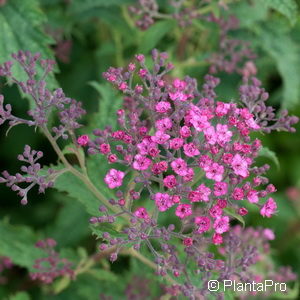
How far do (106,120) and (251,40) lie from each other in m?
1.78

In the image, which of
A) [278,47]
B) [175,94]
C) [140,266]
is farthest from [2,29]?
[278,47]

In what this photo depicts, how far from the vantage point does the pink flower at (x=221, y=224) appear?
8.46 feet

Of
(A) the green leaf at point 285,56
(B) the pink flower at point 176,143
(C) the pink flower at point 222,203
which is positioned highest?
(B) the pink flower at point 176,143

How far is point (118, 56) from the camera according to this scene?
4582mm

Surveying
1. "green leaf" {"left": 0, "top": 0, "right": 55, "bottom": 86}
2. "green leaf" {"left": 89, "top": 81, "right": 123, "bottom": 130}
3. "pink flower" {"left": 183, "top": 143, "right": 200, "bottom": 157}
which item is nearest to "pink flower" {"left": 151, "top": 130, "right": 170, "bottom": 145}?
"pink flower" {"left": 183, "top": 143, "right": 200, "bottom": 157}

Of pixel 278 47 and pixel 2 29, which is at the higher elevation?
pixel 2 29

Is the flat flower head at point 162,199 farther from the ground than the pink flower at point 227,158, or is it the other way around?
the pink flower at point 227,158

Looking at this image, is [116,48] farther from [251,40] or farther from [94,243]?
[94,243]

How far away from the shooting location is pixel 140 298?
3764 mm

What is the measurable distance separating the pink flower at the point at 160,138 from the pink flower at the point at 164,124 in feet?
0.14

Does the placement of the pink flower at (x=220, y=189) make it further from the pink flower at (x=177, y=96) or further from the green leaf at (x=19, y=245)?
the green leaf at (x=19, y=245)

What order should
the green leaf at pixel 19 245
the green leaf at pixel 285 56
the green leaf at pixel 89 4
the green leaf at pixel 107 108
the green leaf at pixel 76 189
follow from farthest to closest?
the green leaf at pixel 285 56 < the green leaf at pixel 89 4 < the green leaf at pixel 19 245 < the green leaf at pixel 107 108 < the green leaf at pixel 76 189

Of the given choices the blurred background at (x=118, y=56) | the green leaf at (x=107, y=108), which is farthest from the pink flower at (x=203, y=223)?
the blurred background at (x=118, y=56)

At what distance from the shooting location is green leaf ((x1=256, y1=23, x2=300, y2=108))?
445 centimetres
